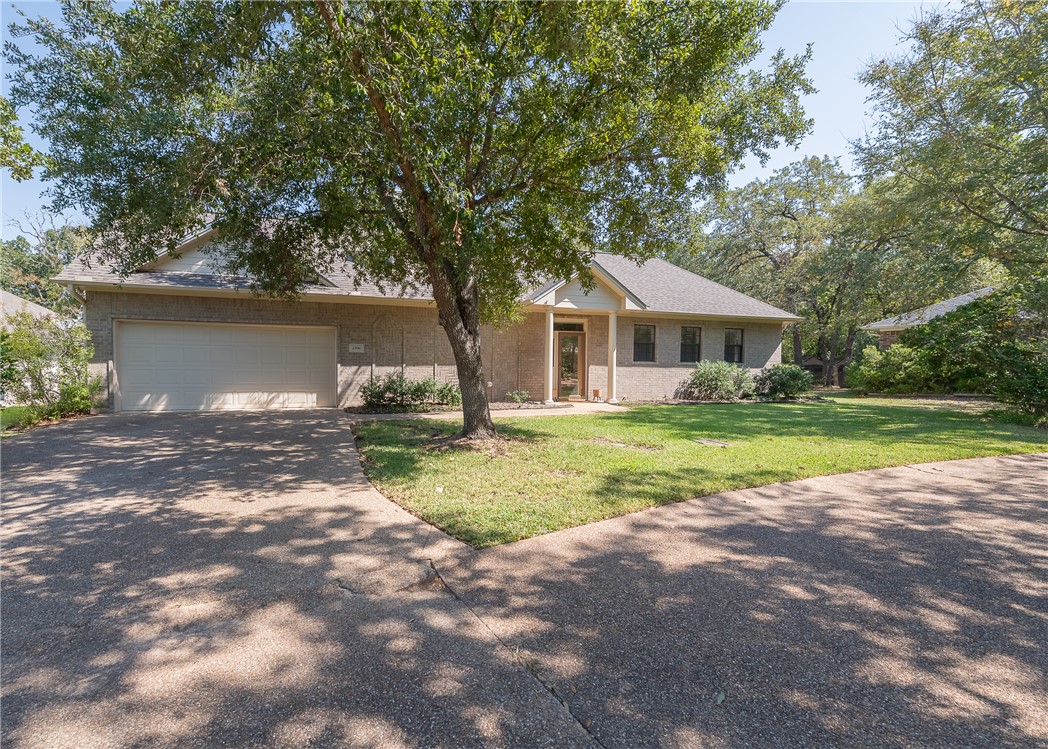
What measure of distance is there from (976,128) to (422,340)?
48.8 feet

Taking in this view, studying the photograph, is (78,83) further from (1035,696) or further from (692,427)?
(692,427)

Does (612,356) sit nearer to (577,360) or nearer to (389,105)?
(577,360)

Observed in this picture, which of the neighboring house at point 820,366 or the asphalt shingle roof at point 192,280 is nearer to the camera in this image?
the asphalt shingle roof at point 192,280

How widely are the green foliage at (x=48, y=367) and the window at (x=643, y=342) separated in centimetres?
1440

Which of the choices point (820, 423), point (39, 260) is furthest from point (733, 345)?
point (39, 260)

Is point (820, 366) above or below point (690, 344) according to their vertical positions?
below

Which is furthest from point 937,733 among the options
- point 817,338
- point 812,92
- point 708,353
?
point 817,338

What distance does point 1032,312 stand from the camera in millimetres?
11273

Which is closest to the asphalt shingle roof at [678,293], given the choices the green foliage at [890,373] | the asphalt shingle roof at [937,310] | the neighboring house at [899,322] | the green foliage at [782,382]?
the green foliage at [782,382]

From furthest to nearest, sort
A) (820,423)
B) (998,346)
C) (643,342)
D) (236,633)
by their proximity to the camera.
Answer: (643,342)
(998,346)
(820,423)
(236,633)

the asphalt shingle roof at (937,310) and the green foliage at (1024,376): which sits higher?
the asphalt shingle roof at (937,310)

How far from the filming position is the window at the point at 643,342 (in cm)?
1662

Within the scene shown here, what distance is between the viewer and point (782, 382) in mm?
17062

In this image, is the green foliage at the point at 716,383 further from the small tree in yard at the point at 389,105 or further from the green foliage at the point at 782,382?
the small tree in yard at the point at 389,105
